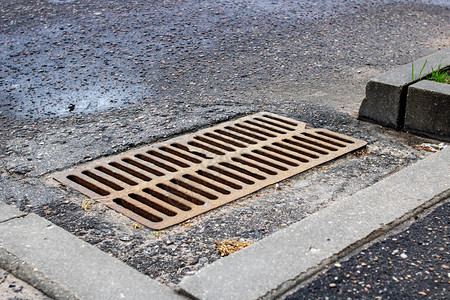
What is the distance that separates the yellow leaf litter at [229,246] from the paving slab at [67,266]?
346mm

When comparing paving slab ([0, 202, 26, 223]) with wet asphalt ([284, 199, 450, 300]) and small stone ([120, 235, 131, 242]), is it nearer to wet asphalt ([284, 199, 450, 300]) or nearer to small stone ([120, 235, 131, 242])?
small stone ([120, 235, 131, 242])

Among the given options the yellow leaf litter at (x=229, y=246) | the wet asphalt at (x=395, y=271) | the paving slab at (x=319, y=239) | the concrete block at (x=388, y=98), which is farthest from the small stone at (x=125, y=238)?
the concrete block at (x=388, y=98)

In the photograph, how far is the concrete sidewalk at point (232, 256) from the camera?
176cm

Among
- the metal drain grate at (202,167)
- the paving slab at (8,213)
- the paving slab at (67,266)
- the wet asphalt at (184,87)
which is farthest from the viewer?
the metal drain grate at (202,167)

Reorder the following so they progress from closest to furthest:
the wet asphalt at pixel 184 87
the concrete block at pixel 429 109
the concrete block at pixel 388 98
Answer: the wet asphalt at pixel 184 87, the concrete block at pixel 429 109, the concrete block at pixel 388 98

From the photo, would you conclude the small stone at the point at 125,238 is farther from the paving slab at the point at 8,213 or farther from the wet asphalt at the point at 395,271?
the wet asphalt at the point at 395,271

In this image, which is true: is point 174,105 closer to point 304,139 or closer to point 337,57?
point 304,139

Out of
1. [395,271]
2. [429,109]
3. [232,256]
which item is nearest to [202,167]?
[232,256]

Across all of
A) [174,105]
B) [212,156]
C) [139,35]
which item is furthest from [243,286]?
[139,35]

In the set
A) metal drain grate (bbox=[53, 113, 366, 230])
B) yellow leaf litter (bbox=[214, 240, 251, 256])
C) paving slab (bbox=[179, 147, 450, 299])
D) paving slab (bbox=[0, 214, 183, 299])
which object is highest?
paving slab (bbox=[179, 147, 450, 299])

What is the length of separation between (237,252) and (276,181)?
76cm

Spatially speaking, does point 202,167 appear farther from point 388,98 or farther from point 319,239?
point 388,98

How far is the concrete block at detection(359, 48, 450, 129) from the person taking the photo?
3145mm

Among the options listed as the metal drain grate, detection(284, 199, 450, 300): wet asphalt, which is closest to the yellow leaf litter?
the metal drain grate
